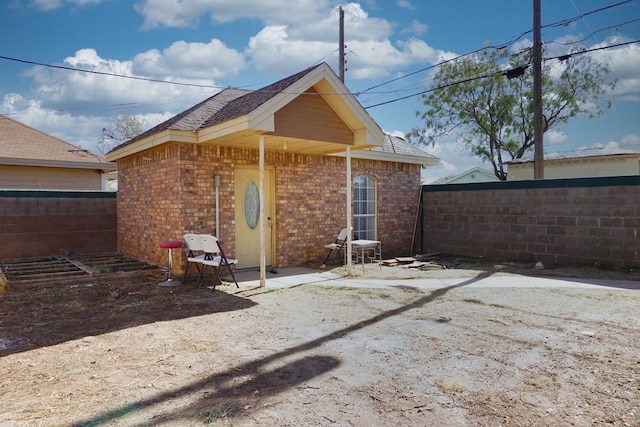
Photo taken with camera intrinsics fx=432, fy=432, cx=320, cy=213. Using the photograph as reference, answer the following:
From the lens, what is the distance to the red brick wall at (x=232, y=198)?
8297mm

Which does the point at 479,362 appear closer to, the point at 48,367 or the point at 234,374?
the point at 234,374

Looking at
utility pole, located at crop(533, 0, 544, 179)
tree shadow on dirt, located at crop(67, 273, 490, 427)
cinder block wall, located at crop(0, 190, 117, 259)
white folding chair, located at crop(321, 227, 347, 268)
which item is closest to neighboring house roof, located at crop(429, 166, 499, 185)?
utility pole, located at crop(533, 0, 544, 179)

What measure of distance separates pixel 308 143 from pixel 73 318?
5.11 m

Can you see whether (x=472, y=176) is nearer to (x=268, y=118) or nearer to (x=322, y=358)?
(x=268, y=118)

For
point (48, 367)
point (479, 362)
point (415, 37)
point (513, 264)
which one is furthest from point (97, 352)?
point (415, 37)

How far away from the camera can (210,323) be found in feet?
18.1

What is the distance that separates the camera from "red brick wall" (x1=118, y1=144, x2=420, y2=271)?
8.30 m

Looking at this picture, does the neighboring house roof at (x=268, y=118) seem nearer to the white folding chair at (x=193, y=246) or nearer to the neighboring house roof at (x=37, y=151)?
the white folding chair at (x=193, y=246)

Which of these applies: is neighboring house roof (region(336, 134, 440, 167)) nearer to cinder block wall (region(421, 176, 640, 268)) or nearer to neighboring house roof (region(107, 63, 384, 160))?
cinder block wall (region(421, 176, 640, 268))

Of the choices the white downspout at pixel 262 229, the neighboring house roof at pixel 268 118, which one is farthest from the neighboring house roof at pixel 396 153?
the white downspout at pixel 262 229

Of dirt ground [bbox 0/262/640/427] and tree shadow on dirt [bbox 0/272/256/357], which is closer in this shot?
dirt ground [bbox 0/262/640/427]

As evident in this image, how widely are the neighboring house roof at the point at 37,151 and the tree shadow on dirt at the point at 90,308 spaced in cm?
730

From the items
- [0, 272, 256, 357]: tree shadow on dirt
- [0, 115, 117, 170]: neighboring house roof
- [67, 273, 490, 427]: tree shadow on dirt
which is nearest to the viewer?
[67, 273, 490, 427]: tree shadow on dirt

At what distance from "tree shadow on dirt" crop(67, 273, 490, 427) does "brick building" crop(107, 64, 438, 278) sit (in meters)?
3.38
